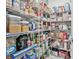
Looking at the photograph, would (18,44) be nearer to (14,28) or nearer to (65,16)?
(14,28)

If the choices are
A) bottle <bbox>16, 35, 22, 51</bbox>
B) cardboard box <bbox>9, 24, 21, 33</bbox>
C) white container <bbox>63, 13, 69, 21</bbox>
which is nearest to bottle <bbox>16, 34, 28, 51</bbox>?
bottle <bbox>16, 35, 22, 51</bbox>

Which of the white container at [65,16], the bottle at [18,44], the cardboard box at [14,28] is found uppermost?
the white container at [65,16]

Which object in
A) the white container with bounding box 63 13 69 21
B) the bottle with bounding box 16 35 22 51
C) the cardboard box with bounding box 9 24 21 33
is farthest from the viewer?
the white container with bounding box 63 13 69 21

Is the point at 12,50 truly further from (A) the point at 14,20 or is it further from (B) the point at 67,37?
(B) the point at 67,37

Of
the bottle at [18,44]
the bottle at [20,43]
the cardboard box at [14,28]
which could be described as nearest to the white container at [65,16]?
the bottle at [20,43]

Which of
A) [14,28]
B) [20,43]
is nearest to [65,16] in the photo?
[20,43]

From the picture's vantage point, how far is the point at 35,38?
2875 millimetres

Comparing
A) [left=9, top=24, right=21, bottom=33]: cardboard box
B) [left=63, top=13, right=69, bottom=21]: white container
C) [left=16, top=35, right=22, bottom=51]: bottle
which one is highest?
[left=63, top=13, right=69, bottom=21]: white container

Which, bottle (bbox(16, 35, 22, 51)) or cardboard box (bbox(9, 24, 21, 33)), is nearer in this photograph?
cardboard box (bbox(9, 24, 21, 33))

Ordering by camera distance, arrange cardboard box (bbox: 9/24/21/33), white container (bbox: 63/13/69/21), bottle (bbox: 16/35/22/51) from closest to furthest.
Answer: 1. cardboard box (bbox: 9/24/21/33)
2. bottle (bbox: 16/35/22/51)
3. white container (bbox: 63/13/69/21)

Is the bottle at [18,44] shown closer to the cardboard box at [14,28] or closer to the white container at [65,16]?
the cardboard box at [14,28]

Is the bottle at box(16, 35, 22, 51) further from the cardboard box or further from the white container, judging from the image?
the white container
